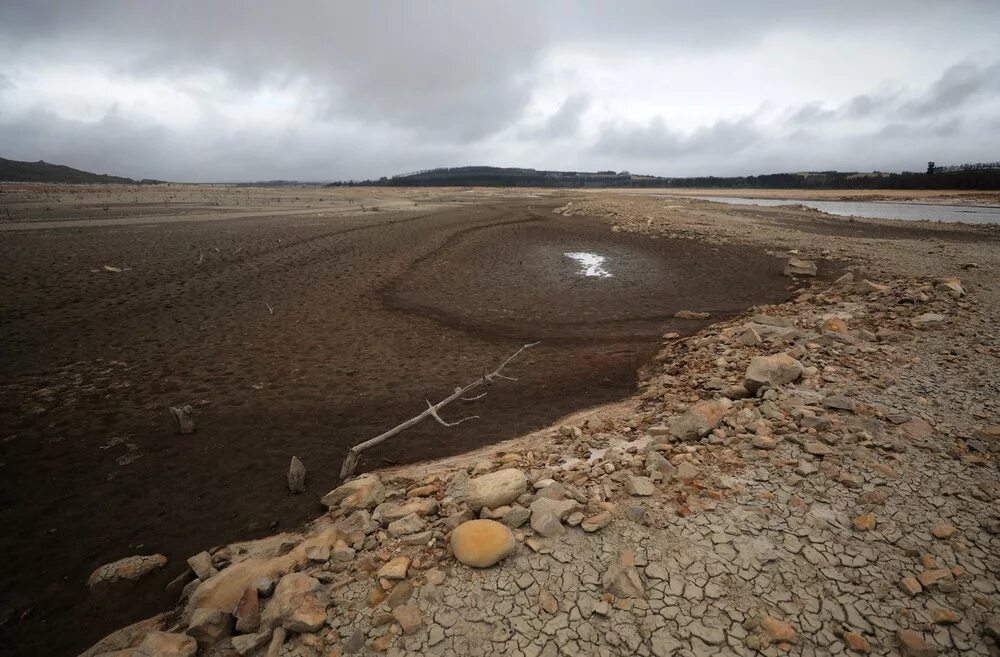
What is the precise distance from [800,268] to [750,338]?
447 inches

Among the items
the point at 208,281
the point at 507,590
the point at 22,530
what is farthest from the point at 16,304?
the point at 507,590

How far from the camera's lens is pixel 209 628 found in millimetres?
3357

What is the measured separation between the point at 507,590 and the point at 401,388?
6294 millimetres

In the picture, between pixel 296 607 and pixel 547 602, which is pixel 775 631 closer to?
pixel 547 602

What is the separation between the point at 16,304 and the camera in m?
12.9

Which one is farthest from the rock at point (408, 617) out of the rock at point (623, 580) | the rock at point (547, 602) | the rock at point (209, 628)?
the rock at point (623, 580)

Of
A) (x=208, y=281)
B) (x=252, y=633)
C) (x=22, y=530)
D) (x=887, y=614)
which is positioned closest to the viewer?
(x=887, y=614)

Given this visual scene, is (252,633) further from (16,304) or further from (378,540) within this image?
(16,304)

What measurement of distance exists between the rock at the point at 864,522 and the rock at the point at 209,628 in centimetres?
532

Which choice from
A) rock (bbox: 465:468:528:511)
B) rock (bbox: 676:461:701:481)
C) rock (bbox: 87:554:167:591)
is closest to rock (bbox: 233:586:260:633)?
rock (bbox: 465:468:528:511)

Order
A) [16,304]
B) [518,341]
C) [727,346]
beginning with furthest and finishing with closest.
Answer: [16,304]
[518,341]
[727,346]

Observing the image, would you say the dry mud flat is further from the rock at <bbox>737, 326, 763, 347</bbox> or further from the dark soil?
the rock at <bbox>737, 326, 763, 347</bbox>

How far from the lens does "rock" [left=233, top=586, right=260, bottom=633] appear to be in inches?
134

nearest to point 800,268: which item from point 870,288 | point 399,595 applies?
point 870,288
